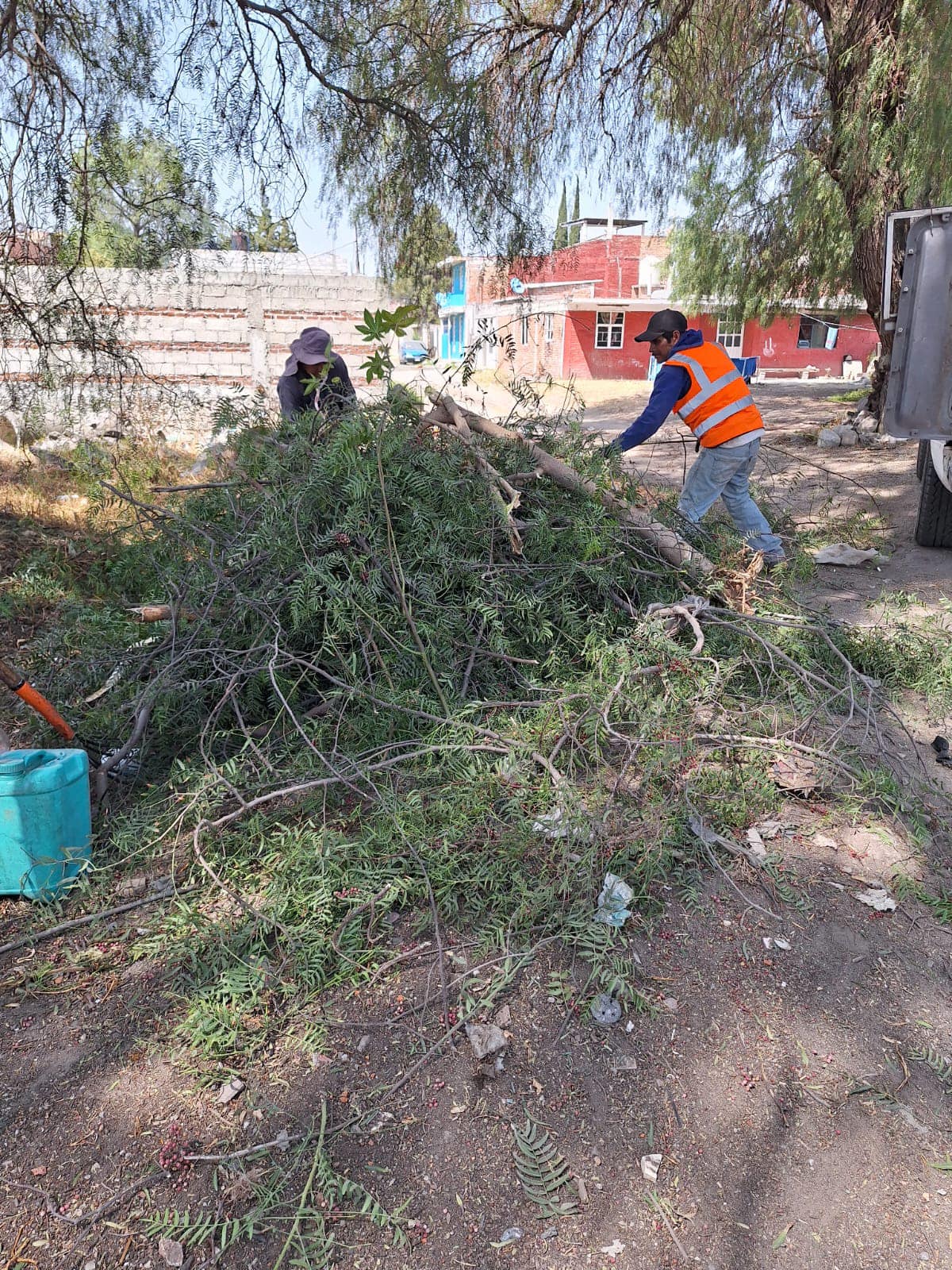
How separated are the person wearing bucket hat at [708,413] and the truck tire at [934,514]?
1.66 m

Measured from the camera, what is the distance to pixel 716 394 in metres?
4.75

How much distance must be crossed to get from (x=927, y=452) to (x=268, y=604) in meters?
5.02

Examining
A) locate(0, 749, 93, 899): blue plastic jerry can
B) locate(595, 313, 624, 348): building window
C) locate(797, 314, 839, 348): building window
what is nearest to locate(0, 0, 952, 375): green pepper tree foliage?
locate(0, 749, 93, 899): blue plastic jerry can

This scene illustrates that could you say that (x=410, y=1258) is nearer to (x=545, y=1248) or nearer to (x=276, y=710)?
(x=545, y=1248)

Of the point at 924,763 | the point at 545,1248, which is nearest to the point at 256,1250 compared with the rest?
the point at 545,1248

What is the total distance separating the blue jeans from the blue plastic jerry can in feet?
11.1

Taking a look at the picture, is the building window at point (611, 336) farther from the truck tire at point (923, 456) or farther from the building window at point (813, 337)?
the truck tire at point (923, 456)

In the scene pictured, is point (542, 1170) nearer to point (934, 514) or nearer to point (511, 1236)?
point (511, 1236)

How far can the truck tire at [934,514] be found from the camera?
5.81 meters

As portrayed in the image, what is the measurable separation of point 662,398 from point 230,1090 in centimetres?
390

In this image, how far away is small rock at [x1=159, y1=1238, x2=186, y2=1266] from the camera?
1.59 meters

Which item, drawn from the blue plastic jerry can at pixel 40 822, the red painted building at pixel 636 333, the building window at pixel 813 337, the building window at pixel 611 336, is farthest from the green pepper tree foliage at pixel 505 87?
the building window at pixel 813 337

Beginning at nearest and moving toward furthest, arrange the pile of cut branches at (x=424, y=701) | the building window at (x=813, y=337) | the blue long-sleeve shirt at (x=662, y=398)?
the pile of cut branches at (x=424, y=701) → the blue long-sleeve shirt at (x=662, y=398) → the building window at (x=813, y=337)

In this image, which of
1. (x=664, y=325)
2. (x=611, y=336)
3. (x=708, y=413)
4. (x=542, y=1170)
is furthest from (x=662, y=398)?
(x=611, y=336)
